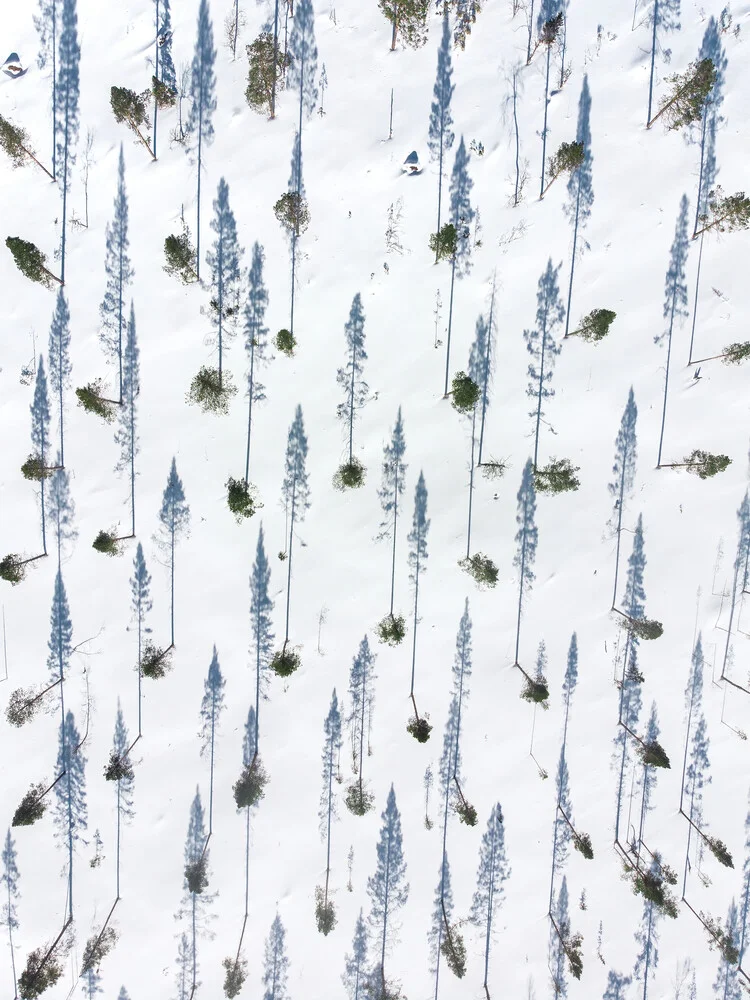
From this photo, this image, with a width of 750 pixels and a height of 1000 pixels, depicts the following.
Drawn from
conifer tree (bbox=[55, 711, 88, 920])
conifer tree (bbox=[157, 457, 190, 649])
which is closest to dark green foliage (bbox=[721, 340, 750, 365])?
conifer tree (bbox=[157, 457, 190, 649])

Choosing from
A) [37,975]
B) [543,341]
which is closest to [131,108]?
[543,341]

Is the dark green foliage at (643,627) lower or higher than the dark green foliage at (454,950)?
higher

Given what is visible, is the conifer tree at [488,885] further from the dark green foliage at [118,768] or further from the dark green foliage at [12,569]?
the dark green foliage at [12,569]

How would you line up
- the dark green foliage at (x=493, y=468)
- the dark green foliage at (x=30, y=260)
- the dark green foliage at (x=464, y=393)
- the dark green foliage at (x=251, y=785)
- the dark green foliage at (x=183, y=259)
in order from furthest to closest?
the dark green foliage at (x=251, y=785) < the dark green foliage at (x=493, y=468) < the dark green foliage at (x=183, y=259) < the dark green foliage at (x=30, y=260) < the dark green foliage at (x=464, y=393)

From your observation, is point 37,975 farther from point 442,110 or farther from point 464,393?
point 442,110

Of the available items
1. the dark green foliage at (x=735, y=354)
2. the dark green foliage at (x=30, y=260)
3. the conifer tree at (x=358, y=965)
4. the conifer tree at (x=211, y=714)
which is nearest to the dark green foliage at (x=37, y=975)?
the conifer tree at (x=211, y=714)

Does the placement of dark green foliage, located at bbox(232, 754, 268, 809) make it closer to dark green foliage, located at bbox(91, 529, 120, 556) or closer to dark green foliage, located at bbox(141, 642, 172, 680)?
dark green foliage, located at bbox(141, 642, 172, 680)
